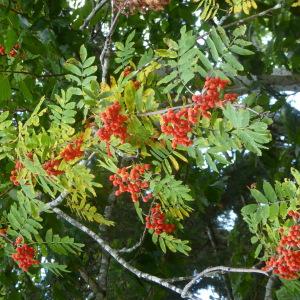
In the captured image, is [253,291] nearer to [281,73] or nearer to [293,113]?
[293,113]

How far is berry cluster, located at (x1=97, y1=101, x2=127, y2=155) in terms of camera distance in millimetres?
1558

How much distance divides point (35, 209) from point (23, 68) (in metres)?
0.92

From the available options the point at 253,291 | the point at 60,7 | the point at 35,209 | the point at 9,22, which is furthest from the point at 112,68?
the point at 253,291

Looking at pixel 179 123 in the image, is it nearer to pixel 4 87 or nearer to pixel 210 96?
pixel 210 96

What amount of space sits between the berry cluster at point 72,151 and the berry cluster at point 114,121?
0.18 metres

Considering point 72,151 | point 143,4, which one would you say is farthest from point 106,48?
point 72,151

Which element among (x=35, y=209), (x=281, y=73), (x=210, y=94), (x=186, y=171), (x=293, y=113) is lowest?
(x=35, y=209)

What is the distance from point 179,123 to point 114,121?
0.22m

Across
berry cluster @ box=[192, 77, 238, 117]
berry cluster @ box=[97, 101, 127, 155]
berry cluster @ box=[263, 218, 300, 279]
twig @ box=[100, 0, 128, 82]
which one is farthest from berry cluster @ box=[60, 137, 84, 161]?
berry cluster @ box=[263, 218, 300, 279]

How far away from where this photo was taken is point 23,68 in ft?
8.76

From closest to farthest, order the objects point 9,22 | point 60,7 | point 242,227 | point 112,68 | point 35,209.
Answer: point 35,209, point 9,22, point 60,7, point 112,68, point 242,227

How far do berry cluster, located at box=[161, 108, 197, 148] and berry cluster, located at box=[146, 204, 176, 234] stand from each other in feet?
2.61

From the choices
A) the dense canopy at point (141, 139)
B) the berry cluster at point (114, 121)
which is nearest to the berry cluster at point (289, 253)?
the dense canopy at point (141, 139)

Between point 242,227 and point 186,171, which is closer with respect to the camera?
point 186,171
